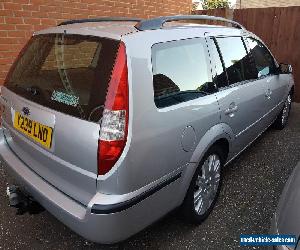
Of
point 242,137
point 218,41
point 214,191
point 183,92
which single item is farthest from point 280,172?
point 183,92

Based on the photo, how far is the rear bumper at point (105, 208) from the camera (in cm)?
171

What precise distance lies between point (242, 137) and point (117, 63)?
76.7 inches

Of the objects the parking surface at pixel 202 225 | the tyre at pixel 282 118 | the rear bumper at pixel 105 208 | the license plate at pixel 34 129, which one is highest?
the license plate at pixel 34 129

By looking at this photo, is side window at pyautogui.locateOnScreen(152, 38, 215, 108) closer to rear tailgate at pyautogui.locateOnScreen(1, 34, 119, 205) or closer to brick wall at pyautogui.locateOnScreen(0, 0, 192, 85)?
rear tailgate at pyautogui.locateOnScreen(1, 34, 119, 205)

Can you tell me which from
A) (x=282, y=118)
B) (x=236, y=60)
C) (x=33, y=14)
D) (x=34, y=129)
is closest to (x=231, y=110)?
(x=236, y=60)

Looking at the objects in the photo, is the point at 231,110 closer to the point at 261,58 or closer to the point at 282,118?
the point at 261,58

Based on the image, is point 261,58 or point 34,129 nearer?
point 34,129

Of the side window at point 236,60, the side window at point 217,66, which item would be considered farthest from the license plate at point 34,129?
the side window at point 236,60

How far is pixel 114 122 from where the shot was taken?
1.69m

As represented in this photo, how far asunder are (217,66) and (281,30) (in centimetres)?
483

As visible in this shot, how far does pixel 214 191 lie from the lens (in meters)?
2.78

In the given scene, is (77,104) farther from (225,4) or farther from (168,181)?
(225,4)

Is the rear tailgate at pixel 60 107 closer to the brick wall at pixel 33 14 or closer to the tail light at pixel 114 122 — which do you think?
the tail light at pixel 114 122

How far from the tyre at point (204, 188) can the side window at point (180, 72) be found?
57 centimetres
